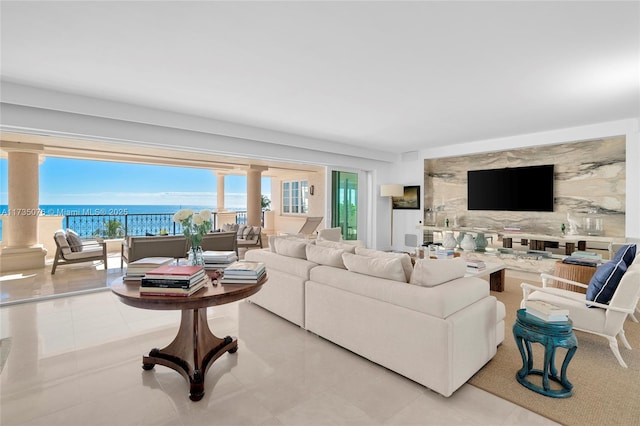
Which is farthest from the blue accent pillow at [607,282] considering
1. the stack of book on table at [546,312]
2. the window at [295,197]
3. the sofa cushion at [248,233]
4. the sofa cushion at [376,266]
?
the window at [295,197]

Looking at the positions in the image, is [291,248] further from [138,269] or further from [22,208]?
[22,208]

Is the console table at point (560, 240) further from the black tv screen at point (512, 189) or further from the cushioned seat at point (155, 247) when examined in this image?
the cushioned seat at point (155, 247)

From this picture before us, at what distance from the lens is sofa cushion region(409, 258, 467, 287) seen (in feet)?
7.50

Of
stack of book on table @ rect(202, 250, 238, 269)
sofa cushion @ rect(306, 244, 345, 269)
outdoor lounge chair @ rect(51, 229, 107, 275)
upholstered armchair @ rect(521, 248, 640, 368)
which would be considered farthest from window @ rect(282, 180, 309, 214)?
upholstered armchair @ rect(521, 248, 640, 368)

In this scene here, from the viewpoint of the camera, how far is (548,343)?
2.11m

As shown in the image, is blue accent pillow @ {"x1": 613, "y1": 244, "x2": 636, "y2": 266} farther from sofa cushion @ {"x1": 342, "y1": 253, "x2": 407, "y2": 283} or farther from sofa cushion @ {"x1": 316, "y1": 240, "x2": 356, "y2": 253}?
sofa cushion @ {"x1": 316, "y1": 240, "x2": 356, "y2": 253}

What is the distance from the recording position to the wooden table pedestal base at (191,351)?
2252 mm

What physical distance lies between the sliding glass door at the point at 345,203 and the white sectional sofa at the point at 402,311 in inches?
183

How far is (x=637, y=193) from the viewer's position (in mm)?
4859

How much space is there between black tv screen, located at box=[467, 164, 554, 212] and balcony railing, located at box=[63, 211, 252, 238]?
6513 mm

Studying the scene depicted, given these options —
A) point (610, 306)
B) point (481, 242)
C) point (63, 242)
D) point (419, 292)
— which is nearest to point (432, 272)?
point (419, 292)

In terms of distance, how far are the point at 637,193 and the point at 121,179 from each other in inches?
675

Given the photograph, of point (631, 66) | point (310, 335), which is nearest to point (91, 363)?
point (310, 335)

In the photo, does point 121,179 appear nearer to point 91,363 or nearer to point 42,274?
point 42,274
